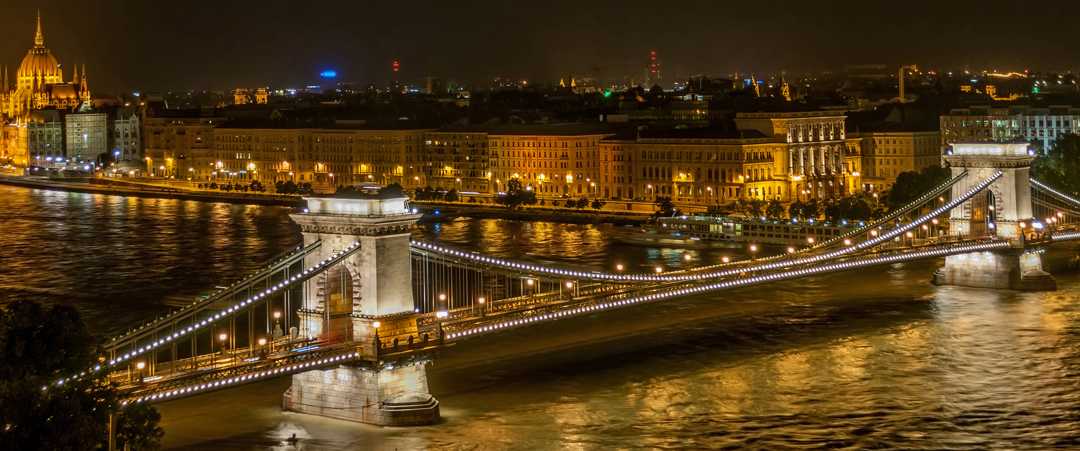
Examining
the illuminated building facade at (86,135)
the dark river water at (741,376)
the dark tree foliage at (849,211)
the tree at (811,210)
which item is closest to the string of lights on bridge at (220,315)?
the dark river water at (741,376)

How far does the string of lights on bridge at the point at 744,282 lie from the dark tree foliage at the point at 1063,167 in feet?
39.0

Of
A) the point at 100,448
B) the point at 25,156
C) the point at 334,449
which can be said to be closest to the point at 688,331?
the point at 334,449

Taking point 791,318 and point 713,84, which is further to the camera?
point 713,84

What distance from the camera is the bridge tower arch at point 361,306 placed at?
65.1 feet

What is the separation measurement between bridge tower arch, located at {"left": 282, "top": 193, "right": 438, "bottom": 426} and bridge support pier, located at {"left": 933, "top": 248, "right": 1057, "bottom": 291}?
617 inches

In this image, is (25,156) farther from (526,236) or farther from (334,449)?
(334,449)

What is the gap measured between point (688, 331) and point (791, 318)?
2.42 m

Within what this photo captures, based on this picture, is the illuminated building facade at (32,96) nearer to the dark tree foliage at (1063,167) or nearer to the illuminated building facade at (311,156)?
the illuminated building facade at (311,156)

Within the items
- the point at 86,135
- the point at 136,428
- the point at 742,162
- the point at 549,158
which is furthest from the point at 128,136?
the point at 136,428

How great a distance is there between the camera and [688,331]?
89.7 feet

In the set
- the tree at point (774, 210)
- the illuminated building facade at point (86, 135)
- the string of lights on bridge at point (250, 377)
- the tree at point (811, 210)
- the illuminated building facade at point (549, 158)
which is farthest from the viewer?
the illuminated building facade at point (86, 135)

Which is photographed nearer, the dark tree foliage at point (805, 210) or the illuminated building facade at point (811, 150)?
the dark tree foliage at point (805, 210)

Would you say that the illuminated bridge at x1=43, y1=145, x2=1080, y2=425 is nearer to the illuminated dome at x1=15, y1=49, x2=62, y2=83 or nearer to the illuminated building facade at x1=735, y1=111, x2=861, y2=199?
the illuminated building facade at x1=735, y1=111, x2=861, y2=199

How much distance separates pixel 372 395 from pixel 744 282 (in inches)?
337
